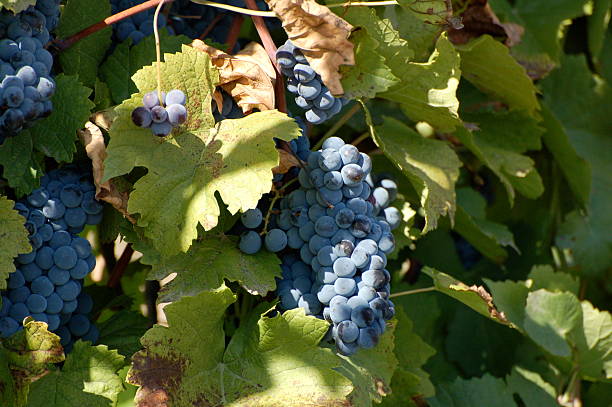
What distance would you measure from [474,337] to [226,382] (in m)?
0.93

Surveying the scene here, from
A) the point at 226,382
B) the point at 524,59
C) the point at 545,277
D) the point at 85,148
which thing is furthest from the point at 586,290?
the point at 85,148

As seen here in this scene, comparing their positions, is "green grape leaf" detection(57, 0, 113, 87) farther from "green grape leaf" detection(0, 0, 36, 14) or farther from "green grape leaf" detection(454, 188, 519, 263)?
→ "green grape leaf" detection(454, 188, 519, 263)

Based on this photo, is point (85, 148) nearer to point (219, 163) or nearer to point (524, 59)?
point (219, 163)

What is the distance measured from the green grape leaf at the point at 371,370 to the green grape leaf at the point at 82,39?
606mm

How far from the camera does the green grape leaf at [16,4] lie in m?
0.97

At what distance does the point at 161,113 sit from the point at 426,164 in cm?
51

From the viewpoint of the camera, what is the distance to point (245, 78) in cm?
112

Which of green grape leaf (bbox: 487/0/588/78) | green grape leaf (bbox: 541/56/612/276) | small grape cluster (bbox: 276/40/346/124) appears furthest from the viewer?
green grape leaf (bbox: 541/56/612/276)

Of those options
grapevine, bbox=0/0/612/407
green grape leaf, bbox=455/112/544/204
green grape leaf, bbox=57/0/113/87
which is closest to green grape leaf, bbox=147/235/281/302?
grapevine, bbox=0/0/612/407

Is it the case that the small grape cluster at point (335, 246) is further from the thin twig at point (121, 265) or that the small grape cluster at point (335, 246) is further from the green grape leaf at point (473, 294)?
the thin twig at point (121, 265)

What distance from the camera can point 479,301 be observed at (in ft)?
4.07

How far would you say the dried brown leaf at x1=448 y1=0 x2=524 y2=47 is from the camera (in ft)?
4.95

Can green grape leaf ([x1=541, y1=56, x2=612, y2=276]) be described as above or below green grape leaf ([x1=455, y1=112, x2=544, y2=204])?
below

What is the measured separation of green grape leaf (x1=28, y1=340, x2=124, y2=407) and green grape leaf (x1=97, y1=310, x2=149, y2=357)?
9 centimetres
